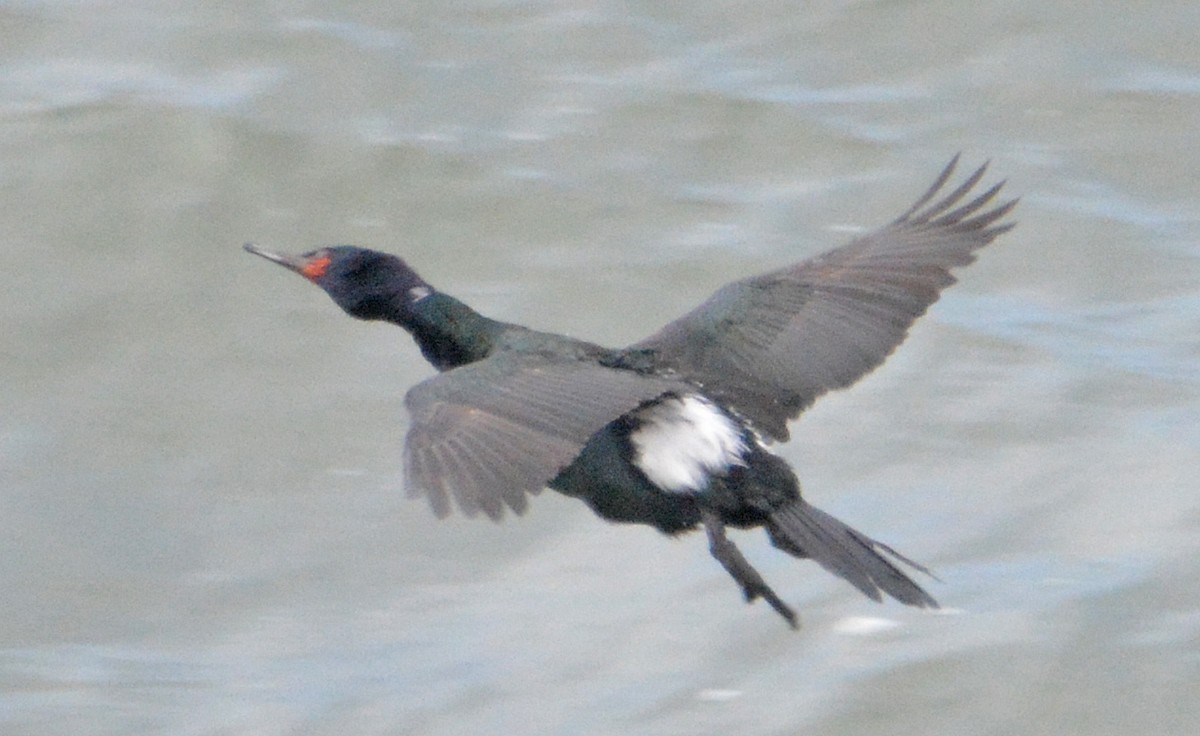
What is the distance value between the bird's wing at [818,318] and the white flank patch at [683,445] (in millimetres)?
276

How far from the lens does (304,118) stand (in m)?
9.88

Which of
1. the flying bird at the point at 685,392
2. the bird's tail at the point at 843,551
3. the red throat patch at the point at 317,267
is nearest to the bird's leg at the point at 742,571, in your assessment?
the flying bird at the point at 685,392

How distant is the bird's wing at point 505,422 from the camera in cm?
450

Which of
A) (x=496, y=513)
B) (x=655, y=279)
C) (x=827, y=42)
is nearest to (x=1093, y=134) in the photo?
(x=827, y=42)

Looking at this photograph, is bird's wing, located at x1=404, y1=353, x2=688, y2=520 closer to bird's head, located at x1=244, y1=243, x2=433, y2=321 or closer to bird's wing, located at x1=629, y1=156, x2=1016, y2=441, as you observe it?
bird's wing, located at x1=629, y1=156, x2=1016, y2=441

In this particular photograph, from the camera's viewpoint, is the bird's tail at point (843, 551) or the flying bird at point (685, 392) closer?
the flying bird at point (685, 392)

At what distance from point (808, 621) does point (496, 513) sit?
2.64m

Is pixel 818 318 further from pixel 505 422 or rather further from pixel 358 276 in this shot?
pixel 505 422

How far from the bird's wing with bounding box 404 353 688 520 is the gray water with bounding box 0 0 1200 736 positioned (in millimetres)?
1752

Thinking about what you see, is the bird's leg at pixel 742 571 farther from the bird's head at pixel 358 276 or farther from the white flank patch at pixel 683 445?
the bird's head at pixel 358 276

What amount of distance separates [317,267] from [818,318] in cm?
145

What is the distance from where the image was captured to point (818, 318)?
6.17 m

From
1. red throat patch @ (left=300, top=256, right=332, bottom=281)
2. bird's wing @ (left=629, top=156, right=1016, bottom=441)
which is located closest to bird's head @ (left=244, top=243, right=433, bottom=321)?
red throat patch @ (left=300, top=256, right=332, bottom=281)

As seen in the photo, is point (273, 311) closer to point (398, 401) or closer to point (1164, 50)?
point (398, 401)
